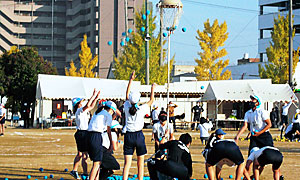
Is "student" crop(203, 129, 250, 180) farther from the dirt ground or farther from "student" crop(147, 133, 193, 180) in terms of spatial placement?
the dirt ground

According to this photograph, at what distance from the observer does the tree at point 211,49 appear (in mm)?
56188

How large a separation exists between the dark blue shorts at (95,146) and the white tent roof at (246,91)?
26.7 meters

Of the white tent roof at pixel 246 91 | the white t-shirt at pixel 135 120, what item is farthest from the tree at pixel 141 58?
the white t-shirt at pixel 135 120

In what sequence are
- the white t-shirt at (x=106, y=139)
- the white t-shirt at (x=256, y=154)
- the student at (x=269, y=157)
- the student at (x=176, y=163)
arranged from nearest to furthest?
the student at (x=176, y=163) < the student at (x=269, y=157) < the white t-shirt at (x=256, y=154) < the white t-shirt at (x=106, y=139)

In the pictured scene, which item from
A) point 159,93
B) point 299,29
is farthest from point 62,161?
point 299,29

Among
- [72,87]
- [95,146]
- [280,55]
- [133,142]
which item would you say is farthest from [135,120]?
[280,55]

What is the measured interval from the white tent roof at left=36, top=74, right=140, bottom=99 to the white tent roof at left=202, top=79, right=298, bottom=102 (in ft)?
22.8

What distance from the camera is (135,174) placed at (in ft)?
43.1

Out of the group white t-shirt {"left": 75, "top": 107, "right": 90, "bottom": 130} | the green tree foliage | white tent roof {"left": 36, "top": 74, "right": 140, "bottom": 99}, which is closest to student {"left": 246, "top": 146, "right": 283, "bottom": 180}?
white t-shirt {"left": 75, "top": 107, "right": 90, "bottom": 130}

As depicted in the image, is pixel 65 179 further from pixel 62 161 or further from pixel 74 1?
pixel 74 1

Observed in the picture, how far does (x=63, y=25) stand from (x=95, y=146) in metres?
100

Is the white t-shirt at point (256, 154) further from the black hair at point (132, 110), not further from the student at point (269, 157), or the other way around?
the black hair at point (132, 110)

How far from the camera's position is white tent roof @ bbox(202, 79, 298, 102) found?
122 ft

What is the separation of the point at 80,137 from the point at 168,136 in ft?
9.87
